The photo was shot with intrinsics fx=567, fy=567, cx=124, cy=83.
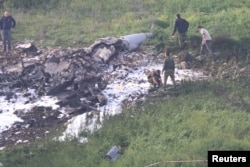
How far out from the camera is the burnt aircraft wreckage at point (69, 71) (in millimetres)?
16484

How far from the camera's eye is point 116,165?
42.1 ft

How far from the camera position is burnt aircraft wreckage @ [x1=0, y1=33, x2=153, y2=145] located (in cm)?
1648

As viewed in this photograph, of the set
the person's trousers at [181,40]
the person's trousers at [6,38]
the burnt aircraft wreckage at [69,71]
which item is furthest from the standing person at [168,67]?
the person's trousers at [6,38]

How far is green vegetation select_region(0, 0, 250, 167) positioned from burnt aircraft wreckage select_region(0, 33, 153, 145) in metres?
1.17

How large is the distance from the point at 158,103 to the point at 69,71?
3.36 m

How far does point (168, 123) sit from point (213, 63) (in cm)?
479

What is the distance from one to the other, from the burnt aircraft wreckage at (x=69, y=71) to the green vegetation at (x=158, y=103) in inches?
46.2

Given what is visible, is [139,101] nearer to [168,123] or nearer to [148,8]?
[168,123]

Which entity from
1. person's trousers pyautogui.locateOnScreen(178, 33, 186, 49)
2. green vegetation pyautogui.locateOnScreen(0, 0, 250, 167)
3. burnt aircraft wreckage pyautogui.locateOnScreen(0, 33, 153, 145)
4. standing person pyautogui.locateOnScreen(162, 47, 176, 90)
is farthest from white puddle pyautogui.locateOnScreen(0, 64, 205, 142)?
person's trousers pyautogui.locateOnScreen(178, 33, 186, 49)

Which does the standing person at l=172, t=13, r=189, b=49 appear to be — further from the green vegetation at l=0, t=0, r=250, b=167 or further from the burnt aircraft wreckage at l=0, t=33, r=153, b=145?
the burnt aircraft wreckage at l=0, t=33, r=153, b=145

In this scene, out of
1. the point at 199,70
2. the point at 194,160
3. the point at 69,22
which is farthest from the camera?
the point at 69,22

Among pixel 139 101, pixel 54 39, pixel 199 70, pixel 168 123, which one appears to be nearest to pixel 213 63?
pixel 199 70

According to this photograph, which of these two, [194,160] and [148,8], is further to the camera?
Answer: [148,8]

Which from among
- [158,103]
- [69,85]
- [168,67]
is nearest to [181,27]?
[168,67]
